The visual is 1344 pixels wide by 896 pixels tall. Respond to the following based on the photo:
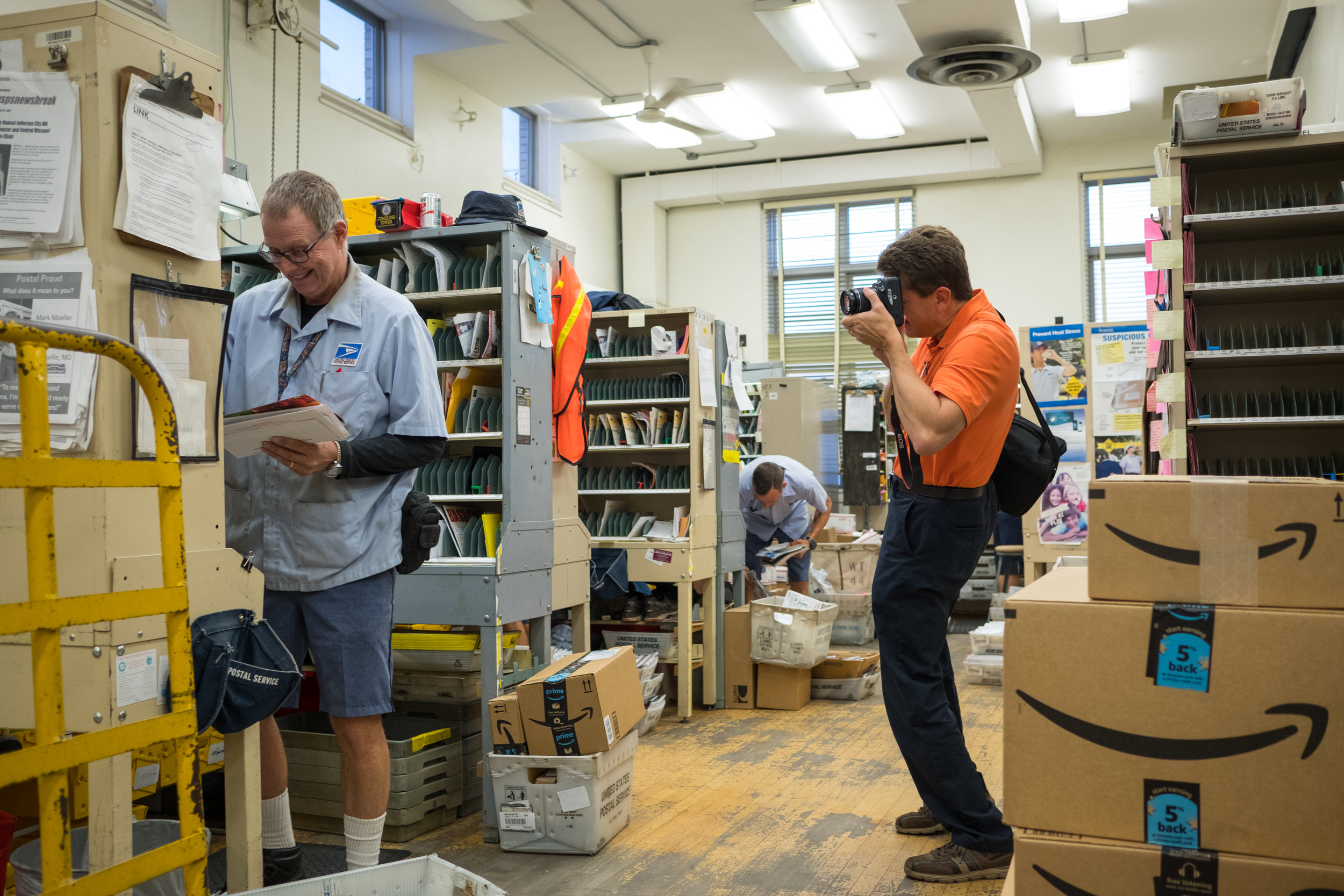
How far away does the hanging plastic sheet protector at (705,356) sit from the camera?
5.36 metres

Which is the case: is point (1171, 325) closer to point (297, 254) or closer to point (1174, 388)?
point (1174, 388)

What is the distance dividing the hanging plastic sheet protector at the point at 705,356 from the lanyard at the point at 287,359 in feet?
9.60

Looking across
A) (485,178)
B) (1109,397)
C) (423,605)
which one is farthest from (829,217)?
(423,605)

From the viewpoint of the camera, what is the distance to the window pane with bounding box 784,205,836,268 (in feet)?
41.2

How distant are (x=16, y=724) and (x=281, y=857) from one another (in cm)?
91

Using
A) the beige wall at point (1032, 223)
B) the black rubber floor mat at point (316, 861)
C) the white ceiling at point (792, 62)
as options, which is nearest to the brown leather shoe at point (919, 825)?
the black rubber floor mat at point (316, 861)

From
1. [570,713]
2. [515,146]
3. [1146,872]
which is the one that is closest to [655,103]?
[515,146]

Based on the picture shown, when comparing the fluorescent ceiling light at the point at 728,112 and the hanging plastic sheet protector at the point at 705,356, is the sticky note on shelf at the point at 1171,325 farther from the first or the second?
the fluorescent ceiling light at the point at 728,112

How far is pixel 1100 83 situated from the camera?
9398 mm

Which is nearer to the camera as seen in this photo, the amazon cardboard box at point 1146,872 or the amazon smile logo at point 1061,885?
the amazon cardboard box at point 1146,872

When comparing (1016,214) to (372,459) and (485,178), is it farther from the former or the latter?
(372,459)

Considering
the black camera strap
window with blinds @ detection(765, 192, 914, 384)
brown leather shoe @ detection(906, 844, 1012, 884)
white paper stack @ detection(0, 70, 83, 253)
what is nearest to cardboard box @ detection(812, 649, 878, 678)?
brown leather shoe @ detection(906, 844, 1012, 884)

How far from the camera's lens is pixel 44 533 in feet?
4.87

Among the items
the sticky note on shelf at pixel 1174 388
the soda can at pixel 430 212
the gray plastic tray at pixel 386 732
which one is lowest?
the gray plastic tray at pixel 386 732
